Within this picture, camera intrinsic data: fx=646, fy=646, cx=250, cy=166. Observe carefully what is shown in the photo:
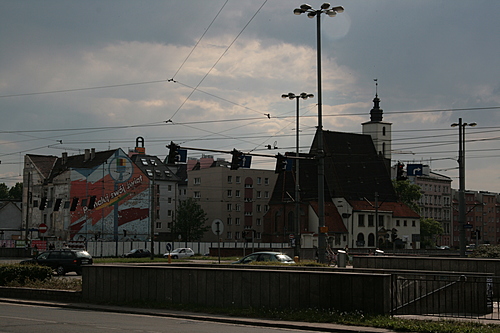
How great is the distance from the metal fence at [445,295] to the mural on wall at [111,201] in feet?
242

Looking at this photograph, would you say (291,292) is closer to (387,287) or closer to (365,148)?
(387,287)

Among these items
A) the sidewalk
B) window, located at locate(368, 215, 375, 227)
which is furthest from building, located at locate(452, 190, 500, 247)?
the sidewalk

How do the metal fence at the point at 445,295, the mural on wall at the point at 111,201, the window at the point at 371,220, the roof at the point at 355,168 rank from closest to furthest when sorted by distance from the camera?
the metal fence at the point at 445,295 → the mural on wall at the point at 111,201 → the window at the point at 371,220 → the roof at the point at 355,168

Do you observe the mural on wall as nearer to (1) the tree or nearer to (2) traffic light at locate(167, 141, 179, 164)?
(1) the tree

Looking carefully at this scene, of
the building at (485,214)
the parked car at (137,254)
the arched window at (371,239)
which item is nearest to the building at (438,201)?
the building at (485,214)

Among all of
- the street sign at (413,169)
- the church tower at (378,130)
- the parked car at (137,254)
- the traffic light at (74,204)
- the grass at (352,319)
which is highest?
the church tower at (378,130)

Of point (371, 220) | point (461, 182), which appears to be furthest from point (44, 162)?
point (461, 182)

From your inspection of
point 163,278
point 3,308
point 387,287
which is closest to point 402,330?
point 387,287

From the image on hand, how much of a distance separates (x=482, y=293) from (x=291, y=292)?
509cm

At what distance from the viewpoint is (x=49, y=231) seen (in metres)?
92.4

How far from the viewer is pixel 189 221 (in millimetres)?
101438

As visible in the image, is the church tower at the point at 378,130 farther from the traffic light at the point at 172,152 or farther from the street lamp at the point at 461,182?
the traffic light at the point at 172,152

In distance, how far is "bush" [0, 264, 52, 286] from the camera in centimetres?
2334

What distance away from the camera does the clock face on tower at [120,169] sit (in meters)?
92.1
